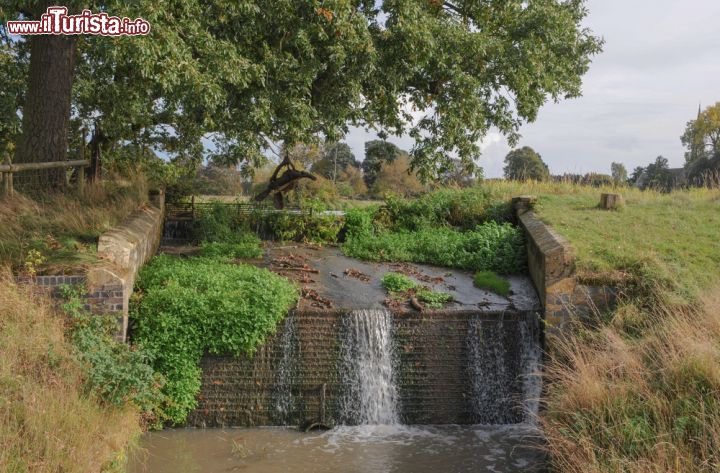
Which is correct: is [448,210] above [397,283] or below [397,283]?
above

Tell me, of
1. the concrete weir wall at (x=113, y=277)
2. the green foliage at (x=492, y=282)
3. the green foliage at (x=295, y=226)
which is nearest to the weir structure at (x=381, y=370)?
the green foliage at (x=492, y=282)

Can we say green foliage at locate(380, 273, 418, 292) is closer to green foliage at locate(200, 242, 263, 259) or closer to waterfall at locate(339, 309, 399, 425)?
waterfall at locate(339, 309, 399, 425)

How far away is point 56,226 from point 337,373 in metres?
4.64

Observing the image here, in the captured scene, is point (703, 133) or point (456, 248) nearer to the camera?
point (456, 248)

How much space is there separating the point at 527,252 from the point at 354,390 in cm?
478

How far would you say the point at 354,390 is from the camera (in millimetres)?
10203

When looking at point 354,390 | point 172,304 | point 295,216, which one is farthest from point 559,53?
point 172,304

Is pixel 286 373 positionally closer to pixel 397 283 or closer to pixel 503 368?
pixel 397 283

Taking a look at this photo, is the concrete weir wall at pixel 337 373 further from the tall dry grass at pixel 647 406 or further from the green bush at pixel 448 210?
the green bush at pixel 448 210

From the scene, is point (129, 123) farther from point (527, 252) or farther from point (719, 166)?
point (719, 166)

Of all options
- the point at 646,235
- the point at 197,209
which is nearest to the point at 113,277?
the point at 197,209

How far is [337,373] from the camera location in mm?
10234

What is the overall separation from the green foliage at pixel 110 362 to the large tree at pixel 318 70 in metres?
3.77

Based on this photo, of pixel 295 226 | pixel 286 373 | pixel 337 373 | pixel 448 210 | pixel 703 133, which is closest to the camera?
pixel 286 373
